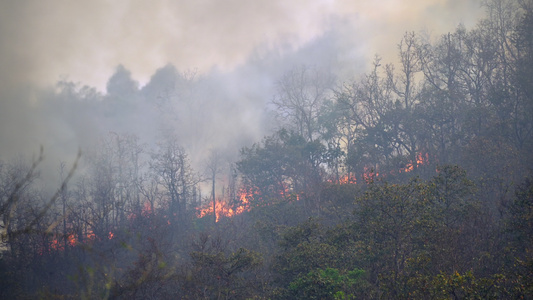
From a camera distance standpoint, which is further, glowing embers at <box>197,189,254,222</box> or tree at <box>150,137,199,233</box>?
tree at <box>150,137,199,233</box>

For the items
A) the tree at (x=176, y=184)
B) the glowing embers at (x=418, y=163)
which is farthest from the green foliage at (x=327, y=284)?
the tree at (x=176, y=184)

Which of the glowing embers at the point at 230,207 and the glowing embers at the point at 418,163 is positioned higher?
the glowing embers at the point at 418,163

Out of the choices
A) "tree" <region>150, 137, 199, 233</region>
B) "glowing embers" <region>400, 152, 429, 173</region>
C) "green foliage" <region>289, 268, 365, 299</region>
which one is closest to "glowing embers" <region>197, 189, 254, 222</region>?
"tree" <region>150, 137, 199, 233</region>

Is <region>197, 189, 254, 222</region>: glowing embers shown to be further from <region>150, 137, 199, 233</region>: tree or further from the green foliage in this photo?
the green foliage

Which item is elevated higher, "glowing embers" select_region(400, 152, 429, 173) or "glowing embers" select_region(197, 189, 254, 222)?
"glowing embers" select_region(400, 152, 429, 173)

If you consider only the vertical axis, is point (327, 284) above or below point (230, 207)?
below

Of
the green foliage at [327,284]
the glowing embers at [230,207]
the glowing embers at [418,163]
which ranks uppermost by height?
the glowing embers at [418,163]

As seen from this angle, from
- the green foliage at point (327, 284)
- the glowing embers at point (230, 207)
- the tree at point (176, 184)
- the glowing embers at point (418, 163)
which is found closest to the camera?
the green foliage at point (327, 284)

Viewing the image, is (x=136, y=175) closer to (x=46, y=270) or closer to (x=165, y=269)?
(x=46, y=270)

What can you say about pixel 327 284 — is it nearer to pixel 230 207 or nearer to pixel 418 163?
pixel 418 163

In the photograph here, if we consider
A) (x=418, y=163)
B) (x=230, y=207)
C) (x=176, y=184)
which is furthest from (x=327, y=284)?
(x=176, y=184)

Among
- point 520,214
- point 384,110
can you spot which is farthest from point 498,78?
point 520,214

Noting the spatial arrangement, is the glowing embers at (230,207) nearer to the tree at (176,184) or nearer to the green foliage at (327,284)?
the tree at (176,184)

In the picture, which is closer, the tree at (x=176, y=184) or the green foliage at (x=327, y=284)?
the green foliage at (x=327, y=284)
